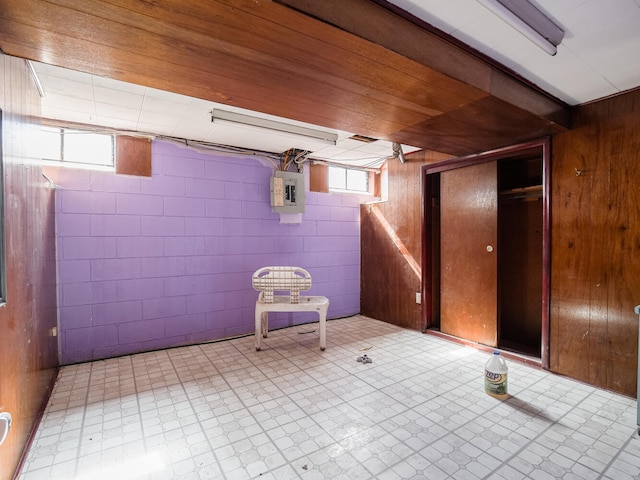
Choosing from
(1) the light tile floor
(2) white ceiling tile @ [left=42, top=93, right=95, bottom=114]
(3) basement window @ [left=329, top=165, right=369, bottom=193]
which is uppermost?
(2) white ceiling tile @ [left=42, top=93, right=95, bottom=114]

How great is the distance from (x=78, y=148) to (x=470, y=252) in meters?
4.31

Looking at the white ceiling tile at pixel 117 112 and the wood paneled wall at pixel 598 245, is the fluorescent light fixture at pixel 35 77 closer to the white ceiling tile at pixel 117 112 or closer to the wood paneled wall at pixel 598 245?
the white ceiling tile at pixel 117 112

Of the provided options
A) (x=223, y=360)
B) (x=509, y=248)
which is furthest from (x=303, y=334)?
(x=509, y=248)

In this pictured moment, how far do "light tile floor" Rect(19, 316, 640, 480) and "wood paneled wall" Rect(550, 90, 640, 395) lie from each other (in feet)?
0.85

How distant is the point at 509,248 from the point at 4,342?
14.3 ft

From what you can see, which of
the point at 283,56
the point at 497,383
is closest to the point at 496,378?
the point at 497,383

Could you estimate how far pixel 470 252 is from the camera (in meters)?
3.54

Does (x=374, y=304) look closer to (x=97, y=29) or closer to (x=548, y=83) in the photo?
(x=548, y=83)

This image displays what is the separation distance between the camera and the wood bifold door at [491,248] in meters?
3.34

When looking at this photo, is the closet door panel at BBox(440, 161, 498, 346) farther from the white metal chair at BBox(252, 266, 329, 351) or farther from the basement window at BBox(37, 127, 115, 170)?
the basement window at BBox(37, 127, 115, 170)

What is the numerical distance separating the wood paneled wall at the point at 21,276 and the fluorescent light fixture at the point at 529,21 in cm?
230

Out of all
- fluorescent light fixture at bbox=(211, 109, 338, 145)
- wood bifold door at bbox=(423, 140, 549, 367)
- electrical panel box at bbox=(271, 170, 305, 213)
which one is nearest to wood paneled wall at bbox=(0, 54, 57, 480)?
fluorescent light fixture at bbox=(211, 109, 338, 145)

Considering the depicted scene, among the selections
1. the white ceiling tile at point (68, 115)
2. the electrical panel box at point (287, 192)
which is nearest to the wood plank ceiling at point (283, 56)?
the white ceiling tile at point (68, 115)

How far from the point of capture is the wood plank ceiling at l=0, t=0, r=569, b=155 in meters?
1.25
